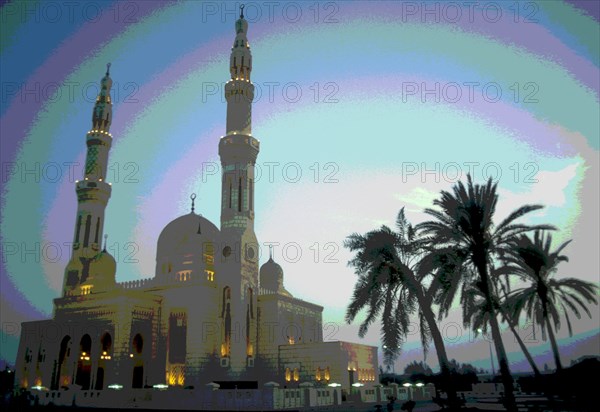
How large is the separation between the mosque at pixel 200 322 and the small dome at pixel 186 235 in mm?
114

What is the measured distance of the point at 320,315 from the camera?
47.7m

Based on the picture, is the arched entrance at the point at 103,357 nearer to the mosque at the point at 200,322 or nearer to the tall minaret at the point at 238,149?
the mosque at the point at 200,322

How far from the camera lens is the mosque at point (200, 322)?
1371 inches

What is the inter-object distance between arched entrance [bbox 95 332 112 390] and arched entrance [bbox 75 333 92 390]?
0.78 meters

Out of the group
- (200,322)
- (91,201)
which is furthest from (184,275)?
(91,201)

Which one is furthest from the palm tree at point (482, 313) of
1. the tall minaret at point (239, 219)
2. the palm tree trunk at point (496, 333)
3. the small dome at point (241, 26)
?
the small dome at point (241, 26)

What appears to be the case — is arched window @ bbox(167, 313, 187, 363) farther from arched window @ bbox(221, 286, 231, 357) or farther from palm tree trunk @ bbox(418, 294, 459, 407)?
palm tree trunk @ bbox(418, 294, 459, 407)

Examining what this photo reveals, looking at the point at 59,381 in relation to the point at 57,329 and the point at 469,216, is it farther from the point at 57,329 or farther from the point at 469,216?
the point at 469,216

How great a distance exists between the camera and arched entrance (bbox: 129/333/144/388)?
3592cm

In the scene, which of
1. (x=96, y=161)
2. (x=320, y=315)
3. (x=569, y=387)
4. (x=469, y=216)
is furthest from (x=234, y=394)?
(x=96, y=161)

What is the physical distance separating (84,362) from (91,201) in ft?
47.9

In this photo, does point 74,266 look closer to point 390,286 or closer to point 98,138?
point 98,138

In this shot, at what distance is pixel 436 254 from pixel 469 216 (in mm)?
2041

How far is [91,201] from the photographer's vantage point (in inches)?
1768
